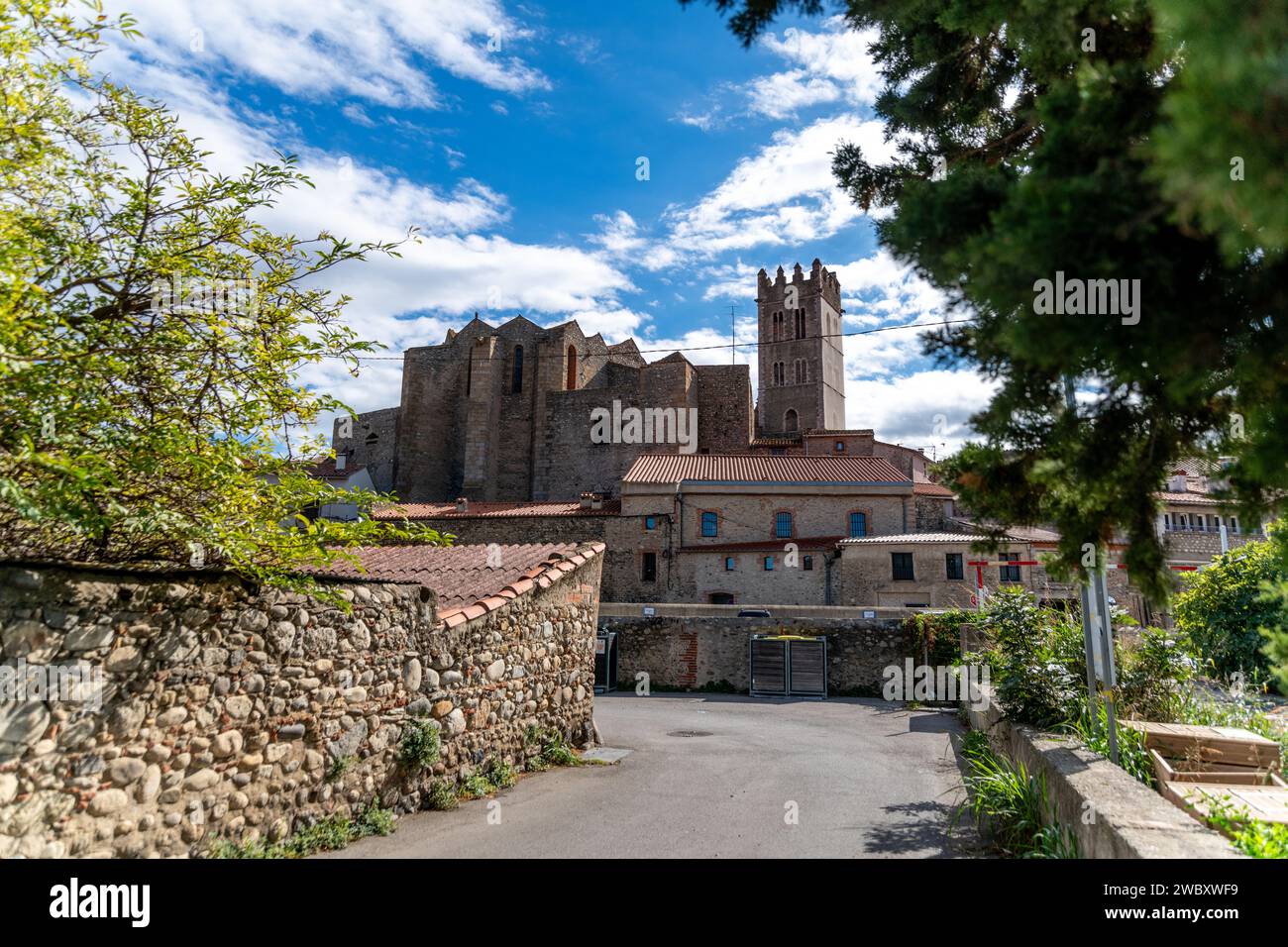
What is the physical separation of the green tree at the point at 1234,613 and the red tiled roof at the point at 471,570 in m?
12.5

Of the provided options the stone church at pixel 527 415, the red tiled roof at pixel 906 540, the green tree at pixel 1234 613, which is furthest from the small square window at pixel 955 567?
the stone church at pixel 527 415

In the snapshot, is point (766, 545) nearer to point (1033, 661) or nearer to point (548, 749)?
point (548, 749)

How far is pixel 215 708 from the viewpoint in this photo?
15.1 ft

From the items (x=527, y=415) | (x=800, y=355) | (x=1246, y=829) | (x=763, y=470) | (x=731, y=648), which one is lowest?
(x=731, y=648)

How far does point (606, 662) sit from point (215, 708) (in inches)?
644

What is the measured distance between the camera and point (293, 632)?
5.20m

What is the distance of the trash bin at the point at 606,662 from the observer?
20250mm

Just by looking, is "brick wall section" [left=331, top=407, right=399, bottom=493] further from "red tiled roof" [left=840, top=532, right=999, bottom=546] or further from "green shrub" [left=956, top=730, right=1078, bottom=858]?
"green shrub" [left=956, top=730, right=1078, bottom=858]

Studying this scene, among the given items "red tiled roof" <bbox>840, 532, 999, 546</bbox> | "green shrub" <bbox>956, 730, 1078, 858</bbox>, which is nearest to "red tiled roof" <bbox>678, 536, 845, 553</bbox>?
"red tiled roof" <bbox>840, 532, 999, 546</bbox>

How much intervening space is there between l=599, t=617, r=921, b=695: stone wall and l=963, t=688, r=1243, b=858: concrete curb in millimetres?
13752

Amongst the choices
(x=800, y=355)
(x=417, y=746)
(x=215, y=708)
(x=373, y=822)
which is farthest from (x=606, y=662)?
(x=800, y=355)
